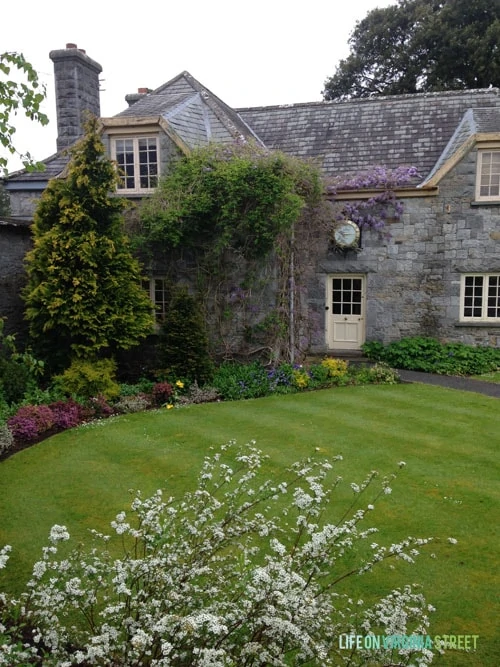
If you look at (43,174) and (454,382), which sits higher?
(43,174)

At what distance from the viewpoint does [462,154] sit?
44.4ft

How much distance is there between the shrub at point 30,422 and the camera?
843cm

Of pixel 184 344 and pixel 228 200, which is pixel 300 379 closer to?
pixel 184 344

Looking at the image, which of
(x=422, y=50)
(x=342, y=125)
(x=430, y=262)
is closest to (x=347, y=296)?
(x=430, y=262)

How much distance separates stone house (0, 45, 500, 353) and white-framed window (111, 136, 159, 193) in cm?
2

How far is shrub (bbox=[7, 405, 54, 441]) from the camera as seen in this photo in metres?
8.43

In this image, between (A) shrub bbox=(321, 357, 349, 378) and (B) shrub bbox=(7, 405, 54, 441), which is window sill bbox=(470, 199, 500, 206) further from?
(B) shrub bbox=(7, 405, 54, 441)

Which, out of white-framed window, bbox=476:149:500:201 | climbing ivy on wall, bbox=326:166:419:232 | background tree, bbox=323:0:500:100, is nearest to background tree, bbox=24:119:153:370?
climbing ivy on wall, bbox=326:166:419:232

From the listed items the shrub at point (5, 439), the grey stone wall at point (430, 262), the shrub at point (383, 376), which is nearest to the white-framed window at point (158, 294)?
the grey stone wall at point (430, 262)

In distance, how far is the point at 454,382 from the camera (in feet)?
39.9

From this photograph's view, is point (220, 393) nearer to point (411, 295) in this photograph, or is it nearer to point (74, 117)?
point (411, 295)

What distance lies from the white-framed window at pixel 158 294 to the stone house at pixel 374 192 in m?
0.05

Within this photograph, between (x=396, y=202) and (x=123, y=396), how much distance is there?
8.44 m

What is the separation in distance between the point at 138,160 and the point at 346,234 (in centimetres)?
559
